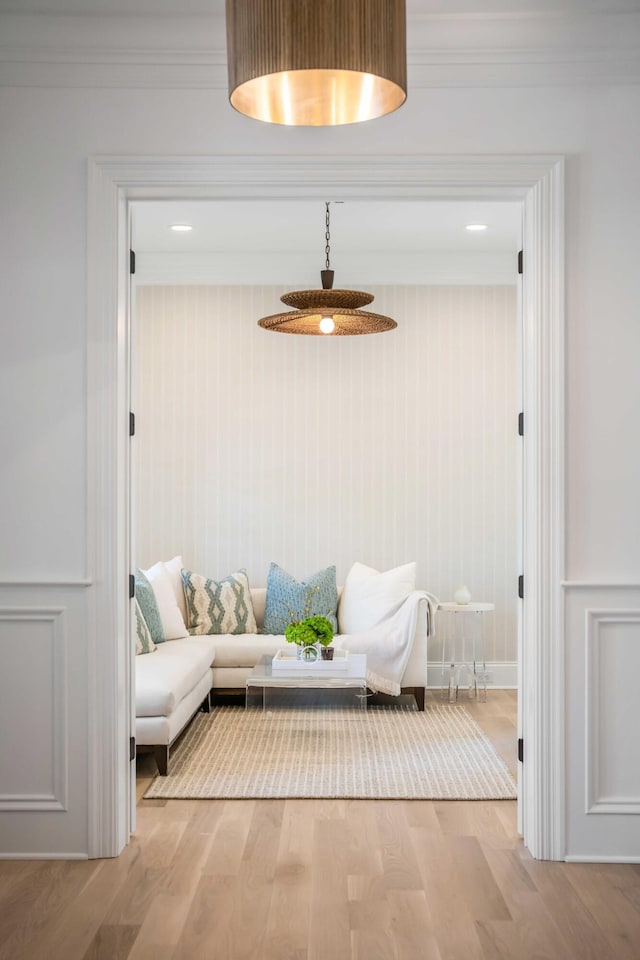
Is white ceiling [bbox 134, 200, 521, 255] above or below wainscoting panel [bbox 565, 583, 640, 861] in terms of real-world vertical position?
above

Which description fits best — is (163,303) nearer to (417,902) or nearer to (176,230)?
(176,230)

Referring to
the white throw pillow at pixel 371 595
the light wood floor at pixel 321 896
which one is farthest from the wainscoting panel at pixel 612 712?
the white throw pillow at pixel 371 595

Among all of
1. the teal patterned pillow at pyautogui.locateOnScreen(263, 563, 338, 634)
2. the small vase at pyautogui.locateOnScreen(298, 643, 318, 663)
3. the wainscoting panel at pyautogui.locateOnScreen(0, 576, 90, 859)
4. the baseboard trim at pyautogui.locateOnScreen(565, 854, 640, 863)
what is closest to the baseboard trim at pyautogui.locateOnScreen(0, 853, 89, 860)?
the wainscoting panel at pyautogui.locateOnScreen(0, 576, 90, 859)

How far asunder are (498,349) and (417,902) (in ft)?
14.4

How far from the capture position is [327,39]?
194 cm

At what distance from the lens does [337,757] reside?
4727 mm

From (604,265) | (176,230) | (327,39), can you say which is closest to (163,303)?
(176,230)

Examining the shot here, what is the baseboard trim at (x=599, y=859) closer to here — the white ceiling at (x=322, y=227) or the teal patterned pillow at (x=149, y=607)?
the teal patterned pillow at (x=149, y=607)

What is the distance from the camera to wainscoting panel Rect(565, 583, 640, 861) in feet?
10.9

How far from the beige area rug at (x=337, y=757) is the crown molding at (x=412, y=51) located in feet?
9.39

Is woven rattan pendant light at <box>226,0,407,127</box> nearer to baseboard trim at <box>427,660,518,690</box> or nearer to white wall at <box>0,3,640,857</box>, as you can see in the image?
white wall at <box>0,3,640,857</box>

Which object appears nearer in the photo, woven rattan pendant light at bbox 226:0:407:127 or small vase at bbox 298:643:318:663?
woven rattan pendant light at bbox 226:0:407:127

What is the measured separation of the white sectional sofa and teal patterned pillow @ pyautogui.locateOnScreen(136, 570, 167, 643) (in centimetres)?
8

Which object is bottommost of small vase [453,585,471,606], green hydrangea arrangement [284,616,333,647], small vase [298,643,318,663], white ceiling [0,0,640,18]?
small vase [298,643,318,663]
